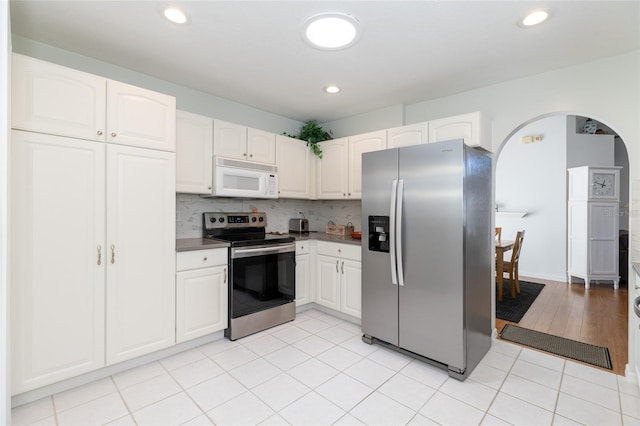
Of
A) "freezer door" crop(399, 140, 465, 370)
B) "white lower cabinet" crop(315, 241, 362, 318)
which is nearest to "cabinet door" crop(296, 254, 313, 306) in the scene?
"white lower cabinet" crop(315, 241, 362, 318)

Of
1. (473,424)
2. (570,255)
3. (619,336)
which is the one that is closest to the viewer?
(473,424)

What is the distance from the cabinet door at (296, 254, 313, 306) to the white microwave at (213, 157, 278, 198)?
817 mm

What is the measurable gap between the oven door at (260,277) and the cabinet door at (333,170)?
3.14ft

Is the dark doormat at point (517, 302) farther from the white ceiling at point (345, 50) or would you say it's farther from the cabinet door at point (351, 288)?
the white ceiling at point (345, 50)

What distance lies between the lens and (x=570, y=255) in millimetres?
5309

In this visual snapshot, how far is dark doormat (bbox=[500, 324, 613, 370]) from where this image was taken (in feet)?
8.48

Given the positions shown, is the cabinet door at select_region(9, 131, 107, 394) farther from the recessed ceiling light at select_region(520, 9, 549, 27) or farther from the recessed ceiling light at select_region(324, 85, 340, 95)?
the recessed ceiling light at select_region(520, 9, 549, 27)

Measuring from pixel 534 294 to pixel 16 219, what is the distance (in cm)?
583

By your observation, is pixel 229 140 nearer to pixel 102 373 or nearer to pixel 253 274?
pixel 253 274

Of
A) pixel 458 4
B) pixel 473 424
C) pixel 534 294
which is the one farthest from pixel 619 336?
pixel 458 4

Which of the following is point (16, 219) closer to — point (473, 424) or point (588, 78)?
point (473, 424)

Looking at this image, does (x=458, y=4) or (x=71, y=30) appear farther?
(x=71, y=30)

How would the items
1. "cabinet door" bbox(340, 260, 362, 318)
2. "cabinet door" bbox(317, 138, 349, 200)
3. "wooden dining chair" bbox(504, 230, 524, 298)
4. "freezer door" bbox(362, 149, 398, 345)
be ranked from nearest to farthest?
1. "freezer door" bbox(362, 149, 398, 345)
2. "cabinet door" bbox(340, 260, 362, 318)
3. "cabinet door" bbox(317, 138, 349, 200)
4. "wooden dining chair" bbox(504, 230, 524, 298)

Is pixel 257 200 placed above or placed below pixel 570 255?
above
